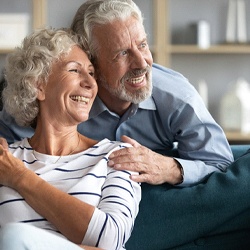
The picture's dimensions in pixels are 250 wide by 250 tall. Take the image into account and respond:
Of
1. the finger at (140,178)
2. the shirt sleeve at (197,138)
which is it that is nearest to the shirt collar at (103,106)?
the shirt sleeve at (197,138)

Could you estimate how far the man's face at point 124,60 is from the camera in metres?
2.40

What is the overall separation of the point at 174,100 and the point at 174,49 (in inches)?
120

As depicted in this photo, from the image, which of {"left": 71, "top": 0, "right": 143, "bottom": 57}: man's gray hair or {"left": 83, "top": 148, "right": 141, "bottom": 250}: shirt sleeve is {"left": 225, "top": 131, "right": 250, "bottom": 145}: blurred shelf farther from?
{"left": 83, "top": 148, "right": 141, "bottom": 250}: shirt sleeve

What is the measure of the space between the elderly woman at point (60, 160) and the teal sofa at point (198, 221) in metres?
0.16

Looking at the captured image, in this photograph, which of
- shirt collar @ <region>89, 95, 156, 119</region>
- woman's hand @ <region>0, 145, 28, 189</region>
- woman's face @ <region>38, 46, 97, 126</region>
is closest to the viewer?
woman's hand @ <region>0, 145, 28, 189</region>

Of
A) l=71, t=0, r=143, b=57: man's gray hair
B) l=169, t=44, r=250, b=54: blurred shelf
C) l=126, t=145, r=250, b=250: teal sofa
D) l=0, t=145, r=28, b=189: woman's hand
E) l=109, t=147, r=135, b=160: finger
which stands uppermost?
l=71, t=0, r=143, b=57: man's gray hair

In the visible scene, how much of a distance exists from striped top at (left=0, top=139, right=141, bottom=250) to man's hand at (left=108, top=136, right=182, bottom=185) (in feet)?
0.08

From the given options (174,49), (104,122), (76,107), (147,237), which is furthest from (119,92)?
(174,49)

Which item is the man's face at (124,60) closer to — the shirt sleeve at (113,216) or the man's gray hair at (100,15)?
the man's gray hair at (100,15)

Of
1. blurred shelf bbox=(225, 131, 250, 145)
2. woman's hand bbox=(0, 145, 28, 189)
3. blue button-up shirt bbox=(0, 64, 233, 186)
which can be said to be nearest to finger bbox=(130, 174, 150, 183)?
blue button-up shirt bbox=(0, 64, 233, 186)

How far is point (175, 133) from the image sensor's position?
2492 millimetres

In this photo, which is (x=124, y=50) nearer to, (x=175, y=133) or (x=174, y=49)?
(x=175, y=133)

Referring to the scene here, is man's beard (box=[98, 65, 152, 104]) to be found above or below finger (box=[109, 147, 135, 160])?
above

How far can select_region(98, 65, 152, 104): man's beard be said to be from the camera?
2.42 meters
